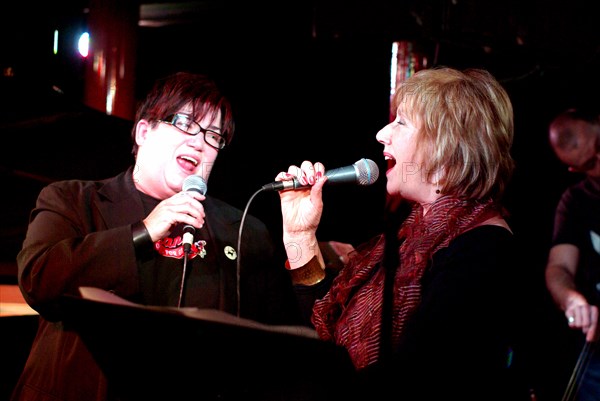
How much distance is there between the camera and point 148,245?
197 cm

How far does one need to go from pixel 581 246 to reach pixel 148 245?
2.17 m

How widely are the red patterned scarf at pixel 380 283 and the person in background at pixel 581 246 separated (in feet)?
4.62

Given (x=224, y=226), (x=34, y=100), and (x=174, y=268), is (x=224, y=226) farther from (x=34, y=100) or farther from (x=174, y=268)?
(x=34, y=100)

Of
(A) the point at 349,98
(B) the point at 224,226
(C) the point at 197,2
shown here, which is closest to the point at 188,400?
(B) the point at 224,226

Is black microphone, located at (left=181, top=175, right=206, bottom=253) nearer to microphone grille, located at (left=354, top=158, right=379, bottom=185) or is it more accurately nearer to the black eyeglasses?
the black eyeglasses

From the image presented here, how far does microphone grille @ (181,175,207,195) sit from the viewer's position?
6.59 feet

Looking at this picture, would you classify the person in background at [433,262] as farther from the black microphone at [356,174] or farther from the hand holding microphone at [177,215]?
the hand holding microphone at [177,215]

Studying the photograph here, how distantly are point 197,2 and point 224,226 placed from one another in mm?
2787

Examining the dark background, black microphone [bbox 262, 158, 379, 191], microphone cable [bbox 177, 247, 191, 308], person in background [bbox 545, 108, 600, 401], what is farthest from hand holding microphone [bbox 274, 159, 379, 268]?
person in background [bbox 545, 108, 600, 401]

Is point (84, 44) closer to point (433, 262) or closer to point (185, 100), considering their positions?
point (185, 100)

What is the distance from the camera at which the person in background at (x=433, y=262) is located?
1460 mm

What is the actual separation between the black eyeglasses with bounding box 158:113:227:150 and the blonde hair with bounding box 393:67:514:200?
30.5 inches

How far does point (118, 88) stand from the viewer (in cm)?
368

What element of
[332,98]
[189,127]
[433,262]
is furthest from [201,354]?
[332,98]
